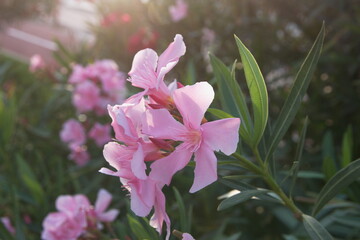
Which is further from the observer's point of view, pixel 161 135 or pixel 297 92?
pixel 297 92

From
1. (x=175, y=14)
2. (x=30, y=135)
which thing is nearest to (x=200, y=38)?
(x=175, y=14)

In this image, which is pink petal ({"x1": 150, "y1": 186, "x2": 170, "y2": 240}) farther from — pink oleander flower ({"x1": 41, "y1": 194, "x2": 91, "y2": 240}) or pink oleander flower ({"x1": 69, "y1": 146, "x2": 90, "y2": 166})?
pink oleander flower ({"x1": 69, "y1": 146, "x2": 90, "y2": 166})

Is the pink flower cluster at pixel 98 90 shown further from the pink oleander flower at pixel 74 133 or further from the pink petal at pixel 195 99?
the pink petal at pixel 195 99

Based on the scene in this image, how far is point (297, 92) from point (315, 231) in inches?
7.9

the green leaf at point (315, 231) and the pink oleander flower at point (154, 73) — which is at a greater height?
the pink oleander flower at point (154, 73)

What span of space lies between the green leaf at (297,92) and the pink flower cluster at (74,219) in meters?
0.44

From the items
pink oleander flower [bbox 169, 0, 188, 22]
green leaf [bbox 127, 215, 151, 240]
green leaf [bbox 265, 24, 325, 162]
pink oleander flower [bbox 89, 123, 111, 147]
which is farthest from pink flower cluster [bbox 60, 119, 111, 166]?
green leaf [bbox 265, 24, 325, 162]

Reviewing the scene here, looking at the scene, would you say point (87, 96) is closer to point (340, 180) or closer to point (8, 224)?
point (8, 224)

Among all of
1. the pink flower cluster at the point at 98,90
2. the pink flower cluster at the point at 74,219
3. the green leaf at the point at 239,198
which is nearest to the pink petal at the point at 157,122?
the green leaf at the point at 239,198

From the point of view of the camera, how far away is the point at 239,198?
63 cm

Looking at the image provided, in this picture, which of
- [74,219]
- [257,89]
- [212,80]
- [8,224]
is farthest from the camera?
[212,80]

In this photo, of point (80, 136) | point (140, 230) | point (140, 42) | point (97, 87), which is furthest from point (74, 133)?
point (140, 230)

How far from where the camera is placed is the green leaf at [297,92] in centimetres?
64

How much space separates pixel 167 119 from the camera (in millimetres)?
553
